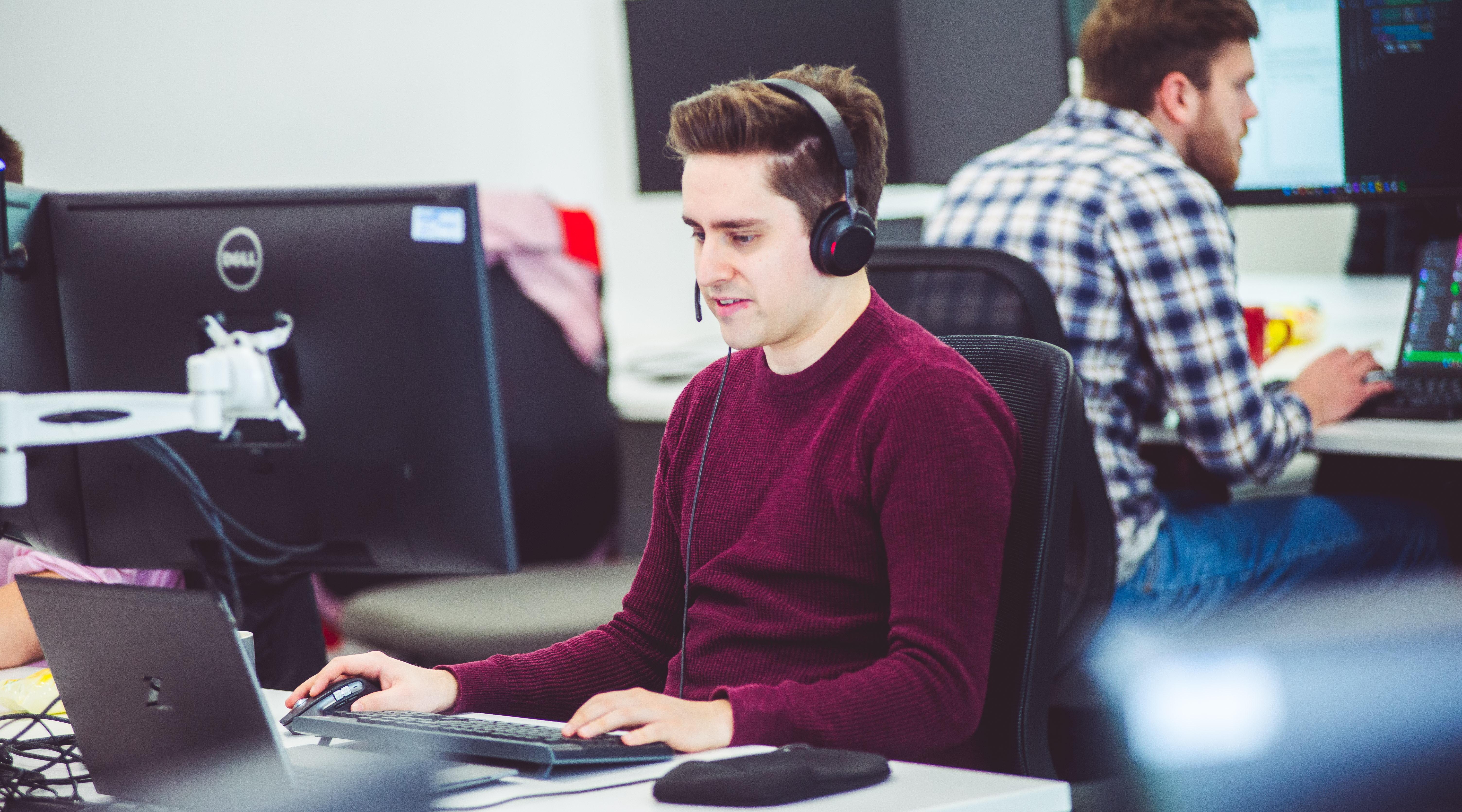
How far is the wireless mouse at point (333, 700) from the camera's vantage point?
1.00 metres

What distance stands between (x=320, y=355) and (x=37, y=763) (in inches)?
14.6

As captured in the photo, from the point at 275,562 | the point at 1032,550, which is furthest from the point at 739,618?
the point at 275,562

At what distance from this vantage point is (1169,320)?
1736 millimetres

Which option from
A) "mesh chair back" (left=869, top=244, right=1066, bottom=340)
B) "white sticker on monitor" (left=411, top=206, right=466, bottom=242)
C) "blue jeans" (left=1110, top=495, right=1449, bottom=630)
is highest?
"white sticker on monitor" (left=411, top=206, right=466, bottom=242)

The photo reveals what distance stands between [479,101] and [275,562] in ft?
7.59

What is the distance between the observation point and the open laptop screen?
6.41ft

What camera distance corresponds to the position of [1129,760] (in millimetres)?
1597

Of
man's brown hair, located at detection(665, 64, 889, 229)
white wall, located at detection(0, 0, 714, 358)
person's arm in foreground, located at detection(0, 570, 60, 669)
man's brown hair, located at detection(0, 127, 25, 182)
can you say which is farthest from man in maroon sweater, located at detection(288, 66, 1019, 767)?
white wall, located at detection(0, 0, 714, 358)

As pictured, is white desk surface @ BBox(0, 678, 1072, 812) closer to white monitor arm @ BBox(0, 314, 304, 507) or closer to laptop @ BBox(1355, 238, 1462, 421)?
white monitor arm @ BBox(0, 314, 304, 507)

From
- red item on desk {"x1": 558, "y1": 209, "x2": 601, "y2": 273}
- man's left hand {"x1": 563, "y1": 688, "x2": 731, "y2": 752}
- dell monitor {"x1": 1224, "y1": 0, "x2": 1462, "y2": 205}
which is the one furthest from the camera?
red item on desk {"x1": 558, "y1": 209, "x2": 601, "y2": 273}

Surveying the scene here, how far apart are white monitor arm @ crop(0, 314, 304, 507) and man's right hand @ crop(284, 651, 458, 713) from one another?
211 millimetres

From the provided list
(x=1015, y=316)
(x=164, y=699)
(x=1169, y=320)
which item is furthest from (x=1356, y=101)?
(x=164, y=699)

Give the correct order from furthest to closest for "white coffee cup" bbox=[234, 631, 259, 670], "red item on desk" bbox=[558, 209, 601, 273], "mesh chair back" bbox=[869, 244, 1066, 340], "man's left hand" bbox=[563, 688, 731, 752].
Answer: "red item on desk" bbox=[558, 209, 601, 273] < "mesh chair back" bbox=[869, 244, 1066, 340] < "man's left hand" bbox=[563, 688, 731, 752] < "white coffee cup" bbox=[234, 631, 259, 670]

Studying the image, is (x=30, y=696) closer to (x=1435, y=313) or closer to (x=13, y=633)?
(x=13, y=633)
